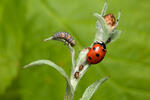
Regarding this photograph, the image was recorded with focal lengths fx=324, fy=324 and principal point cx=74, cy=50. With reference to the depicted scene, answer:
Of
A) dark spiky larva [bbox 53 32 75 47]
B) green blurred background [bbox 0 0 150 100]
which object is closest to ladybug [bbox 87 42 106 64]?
dark spiky larva [bbox 53 32 75 47]

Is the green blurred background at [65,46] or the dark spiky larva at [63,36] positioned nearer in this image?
the dark spiky larva at [63,36]

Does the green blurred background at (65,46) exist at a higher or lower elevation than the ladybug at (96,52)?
higher

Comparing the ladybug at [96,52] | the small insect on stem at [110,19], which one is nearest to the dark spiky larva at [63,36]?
the ladybug at [96,52]

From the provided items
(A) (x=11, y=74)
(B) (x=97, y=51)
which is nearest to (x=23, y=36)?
(A) (x=11, y=74)

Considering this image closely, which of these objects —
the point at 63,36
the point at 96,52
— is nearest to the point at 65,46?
the point at 96,52

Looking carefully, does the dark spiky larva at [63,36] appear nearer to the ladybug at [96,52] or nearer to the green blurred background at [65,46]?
the ladybug at [96,52]

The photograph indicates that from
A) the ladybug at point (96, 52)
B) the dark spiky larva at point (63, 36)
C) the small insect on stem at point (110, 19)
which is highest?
the dark spiky larva at point (63, 36)

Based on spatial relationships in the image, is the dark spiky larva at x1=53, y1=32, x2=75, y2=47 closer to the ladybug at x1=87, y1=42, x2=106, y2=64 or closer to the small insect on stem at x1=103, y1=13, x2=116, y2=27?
the ladybug at x1=87, y1=42, x2=106, y2=64
